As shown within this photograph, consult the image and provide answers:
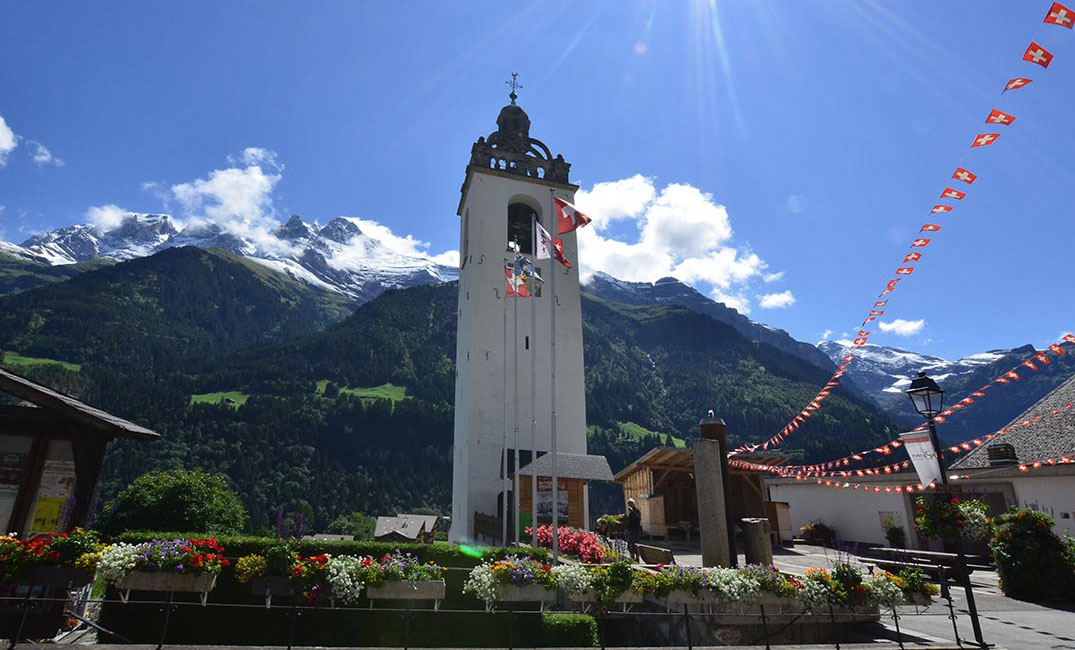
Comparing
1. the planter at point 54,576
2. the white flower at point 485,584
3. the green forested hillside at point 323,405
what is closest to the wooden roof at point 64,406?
the planter at point 54,576

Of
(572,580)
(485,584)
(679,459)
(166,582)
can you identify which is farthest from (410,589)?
(679,459)

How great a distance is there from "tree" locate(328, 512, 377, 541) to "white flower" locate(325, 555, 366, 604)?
10217 cm

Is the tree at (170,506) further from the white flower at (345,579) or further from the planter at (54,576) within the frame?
the white flower at (345,579)

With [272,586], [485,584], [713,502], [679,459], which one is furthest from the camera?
[679,459]

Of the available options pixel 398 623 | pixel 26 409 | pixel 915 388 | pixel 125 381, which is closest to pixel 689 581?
pixel 915 388

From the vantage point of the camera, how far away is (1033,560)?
16250 millimetres

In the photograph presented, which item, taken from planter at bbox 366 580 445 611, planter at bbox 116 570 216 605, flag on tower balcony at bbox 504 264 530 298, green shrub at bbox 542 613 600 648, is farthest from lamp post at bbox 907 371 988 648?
flag on tower balcony at bbox 504 264 530 298

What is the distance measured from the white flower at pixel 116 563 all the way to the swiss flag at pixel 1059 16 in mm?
17624

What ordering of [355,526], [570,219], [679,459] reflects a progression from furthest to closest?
[355,526]
[679,459]
[570,219]

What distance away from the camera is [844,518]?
3161 centimetres

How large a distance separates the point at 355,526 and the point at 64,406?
10554 centimetres

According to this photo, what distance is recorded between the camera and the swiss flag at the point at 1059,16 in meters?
9.63

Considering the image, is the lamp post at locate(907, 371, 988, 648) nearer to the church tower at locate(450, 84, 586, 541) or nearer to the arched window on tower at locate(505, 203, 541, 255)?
the church tower at locate(450, 84, 586, 541)

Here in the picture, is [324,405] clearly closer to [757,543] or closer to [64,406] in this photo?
[64,406]
